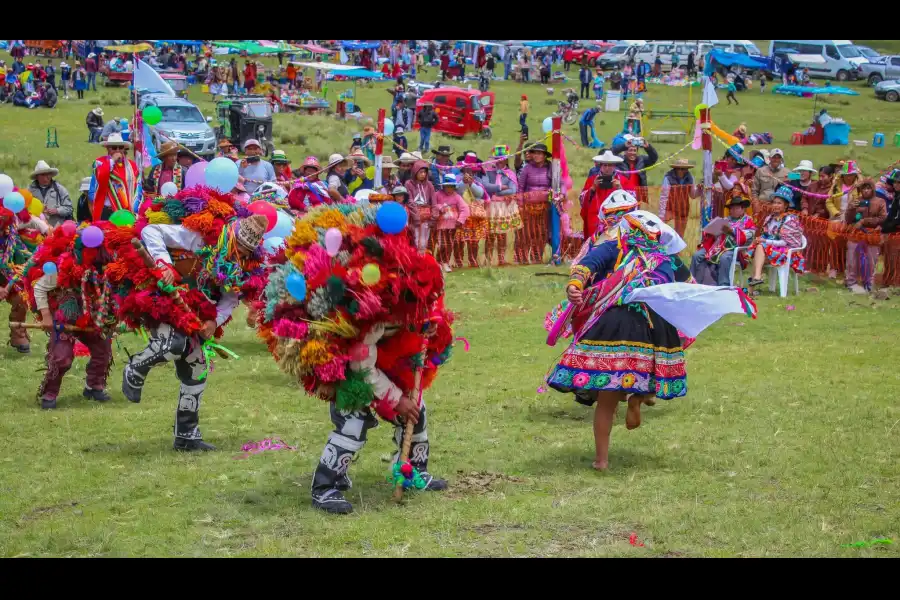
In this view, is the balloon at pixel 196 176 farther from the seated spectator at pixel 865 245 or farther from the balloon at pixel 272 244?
the seated spectator at pixel 865 245

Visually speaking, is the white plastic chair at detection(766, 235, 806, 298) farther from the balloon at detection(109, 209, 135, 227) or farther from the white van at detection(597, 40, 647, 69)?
the white van at detection(597, 40, 647, 69)

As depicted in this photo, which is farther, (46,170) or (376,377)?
(46,170)

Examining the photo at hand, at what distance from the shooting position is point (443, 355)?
7.29 m

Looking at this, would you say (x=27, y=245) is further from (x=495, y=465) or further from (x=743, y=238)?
(x=743, y=238)

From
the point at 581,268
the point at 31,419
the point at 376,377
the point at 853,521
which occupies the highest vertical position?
the point at 581,268

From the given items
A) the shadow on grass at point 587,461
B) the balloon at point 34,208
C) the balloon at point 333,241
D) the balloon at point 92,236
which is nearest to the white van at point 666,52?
the balloon at point 34,208

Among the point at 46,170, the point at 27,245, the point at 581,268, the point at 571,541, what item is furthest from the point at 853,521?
the point at 46,170

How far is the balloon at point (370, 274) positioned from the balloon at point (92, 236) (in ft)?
11.1

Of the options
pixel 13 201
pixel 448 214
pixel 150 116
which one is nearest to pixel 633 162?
pixel 448 214

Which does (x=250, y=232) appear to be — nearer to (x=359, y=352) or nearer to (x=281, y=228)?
(x=281, y=228)

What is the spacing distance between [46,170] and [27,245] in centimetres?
212

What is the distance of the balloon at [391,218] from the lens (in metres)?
6.68

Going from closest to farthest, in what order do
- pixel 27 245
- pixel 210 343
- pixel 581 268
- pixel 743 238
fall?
pixel 581 268 → pixel 210 343 → pixel 27 245 → pixel 743 238

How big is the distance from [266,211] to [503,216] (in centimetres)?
992
